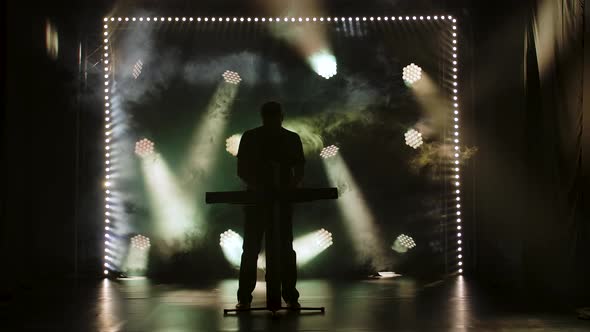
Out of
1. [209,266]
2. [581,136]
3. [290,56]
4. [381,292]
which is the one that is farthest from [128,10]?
[581,136]

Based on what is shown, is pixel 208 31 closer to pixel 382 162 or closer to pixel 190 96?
pixel 190 96

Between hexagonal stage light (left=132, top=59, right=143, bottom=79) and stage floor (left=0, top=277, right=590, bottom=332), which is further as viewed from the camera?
hexagonal stage light (left=132, top=59, right=143, bottom=79)

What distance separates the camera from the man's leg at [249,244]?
176 inches

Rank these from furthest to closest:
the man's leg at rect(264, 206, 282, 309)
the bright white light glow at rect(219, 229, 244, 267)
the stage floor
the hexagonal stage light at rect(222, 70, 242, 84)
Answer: the hexagonal stage light at rect(222, 70, 242, 84) → the bright white light glow at rect(219, 229, 244, 267) → the man's leg at rect(264, 206, 282, 309) → the stage floor

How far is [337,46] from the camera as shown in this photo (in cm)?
702

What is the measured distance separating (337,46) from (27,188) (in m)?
3.16

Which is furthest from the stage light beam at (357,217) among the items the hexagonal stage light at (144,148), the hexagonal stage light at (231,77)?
the hexagonal stage light at (144,148)

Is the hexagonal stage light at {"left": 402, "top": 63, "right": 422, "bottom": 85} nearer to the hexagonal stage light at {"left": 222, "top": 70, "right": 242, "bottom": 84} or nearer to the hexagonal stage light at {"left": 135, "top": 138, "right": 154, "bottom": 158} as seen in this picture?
the hexagonal stage light at {"left": 222, "top": 70, "right": 242, "bottom": 84}

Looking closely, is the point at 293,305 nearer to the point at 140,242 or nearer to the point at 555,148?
the point at 555,148

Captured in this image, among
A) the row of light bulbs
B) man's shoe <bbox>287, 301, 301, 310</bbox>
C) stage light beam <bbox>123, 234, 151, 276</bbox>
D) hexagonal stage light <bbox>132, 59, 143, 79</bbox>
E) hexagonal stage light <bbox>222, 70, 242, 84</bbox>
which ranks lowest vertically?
man's shoe <bbox>287, 301, 301, 310</bbox>

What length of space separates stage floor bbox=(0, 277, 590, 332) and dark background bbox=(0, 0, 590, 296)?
47 cm

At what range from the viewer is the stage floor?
12.8 feet

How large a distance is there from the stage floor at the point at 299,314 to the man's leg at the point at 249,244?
0.57 ft

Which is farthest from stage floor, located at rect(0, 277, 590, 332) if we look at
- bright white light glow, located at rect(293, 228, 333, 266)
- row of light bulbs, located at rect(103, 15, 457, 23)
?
row of light bulbs, located at rect(103, 15, 457, 23)
